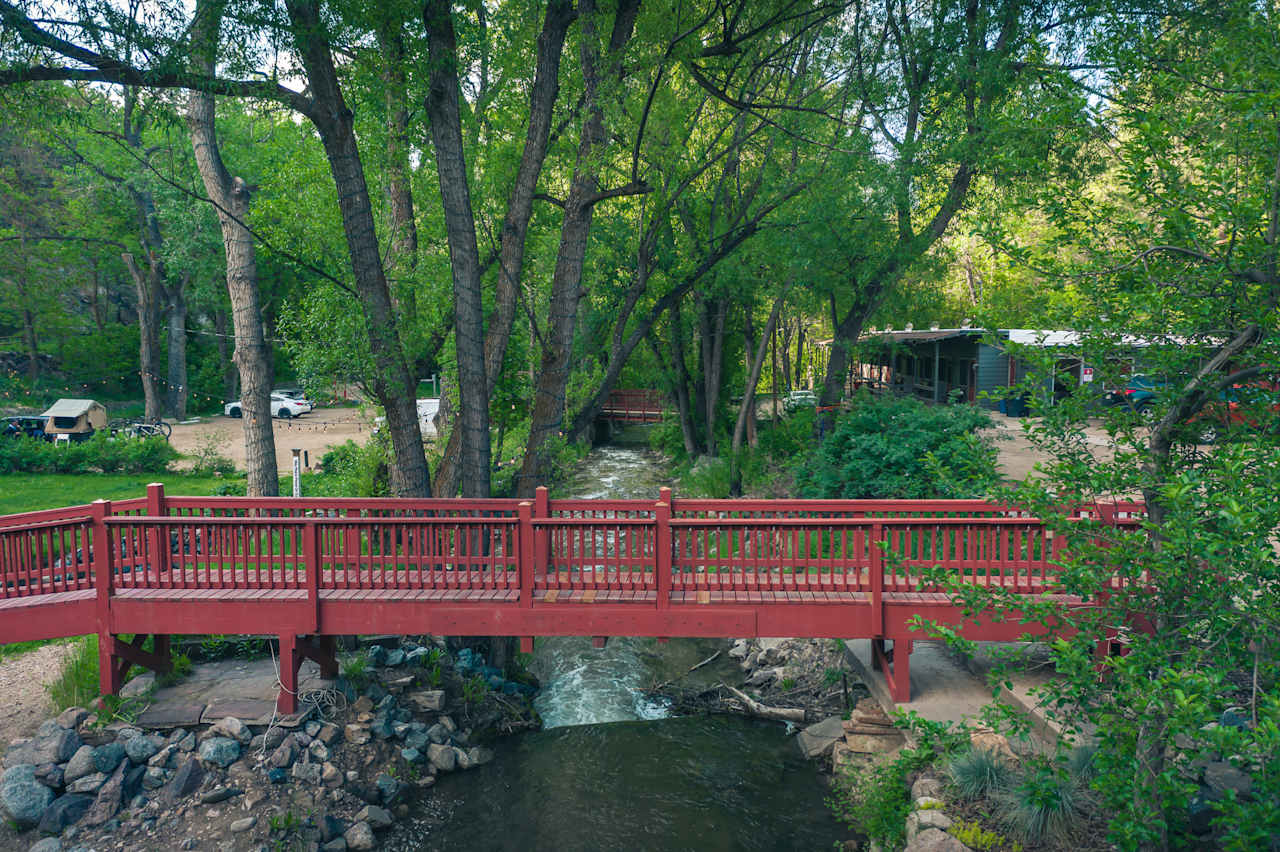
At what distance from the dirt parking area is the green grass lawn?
2.59m

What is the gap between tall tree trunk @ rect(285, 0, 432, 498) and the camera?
10.8 metres

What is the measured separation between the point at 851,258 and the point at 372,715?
13.0 m

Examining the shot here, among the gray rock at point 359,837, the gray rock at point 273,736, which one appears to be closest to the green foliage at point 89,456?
the gray rock at point 273,736

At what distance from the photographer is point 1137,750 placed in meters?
5.45

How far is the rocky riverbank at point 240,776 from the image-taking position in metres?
7.61

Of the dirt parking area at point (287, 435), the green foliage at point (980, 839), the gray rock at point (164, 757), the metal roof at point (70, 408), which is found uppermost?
the metal roof at point (70, 408)

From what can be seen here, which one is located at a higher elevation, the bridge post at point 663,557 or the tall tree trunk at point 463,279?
the tall tree trunk at point 463,279

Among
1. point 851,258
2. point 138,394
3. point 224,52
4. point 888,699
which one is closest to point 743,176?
point 851,258

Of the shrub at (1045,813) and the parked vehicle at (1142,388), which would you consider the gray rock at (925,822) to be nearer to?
the shrub at (1045,813)

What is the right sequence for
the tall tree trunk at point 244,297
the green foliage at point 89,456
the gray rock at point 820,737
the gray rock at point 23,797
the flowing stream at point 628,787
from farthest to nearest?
1. the green foliage at point 89,456
2. the tall tree trunk at point 244,297
3. the gray rock at point 820,737
4. the flowing stream at point 628,787
5. the gray rock at point 23,797

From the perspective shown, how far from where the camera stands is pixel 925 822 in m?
7.00

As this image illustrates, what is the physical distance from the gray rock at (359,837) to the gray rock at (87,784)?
228 centimetres

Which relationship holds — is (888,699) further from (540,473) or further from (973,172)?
(973,172)

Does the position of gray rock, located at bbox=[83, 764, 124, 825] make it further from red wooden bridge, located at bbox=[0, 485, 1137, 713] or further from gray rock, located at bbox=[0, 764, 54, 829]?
red wooden bridge, located at bbox=[0, 485, 1137, 713]
